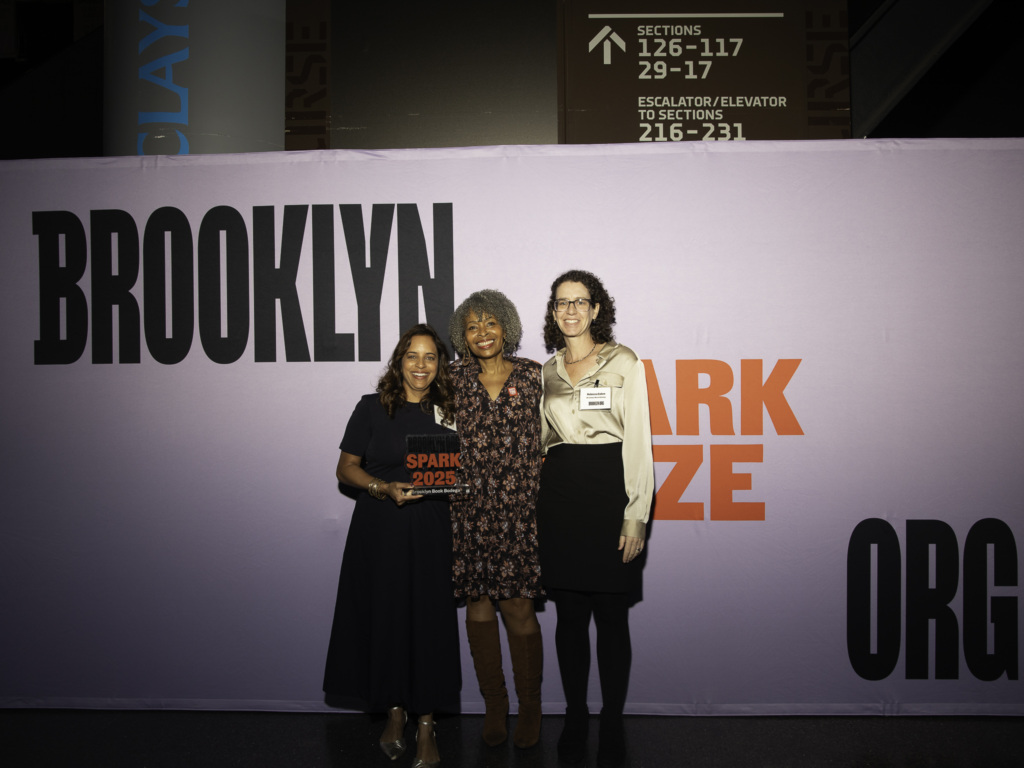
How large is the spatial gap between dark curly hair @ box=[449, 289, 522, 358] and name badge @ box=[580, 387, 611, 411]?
447 mm

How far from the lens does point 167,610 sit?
10.1 feet

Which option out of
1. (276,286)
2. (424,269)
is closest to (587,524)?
(424,269)

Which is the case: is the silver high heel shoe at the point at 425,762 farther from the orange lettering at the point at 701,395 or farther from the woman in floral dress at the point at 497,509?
→ the orange lettering at the point at 701,395

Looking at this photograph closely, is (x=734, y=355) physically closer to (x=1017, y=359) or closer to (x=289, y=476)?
(x=1017, y=359)

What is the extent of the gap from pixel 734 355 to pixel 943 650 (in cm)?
167

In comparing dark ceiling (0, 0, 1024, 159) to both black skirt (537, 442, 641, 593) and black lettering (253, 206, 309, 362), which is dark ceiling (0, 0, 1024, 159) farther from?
black skirt (537, 442, 641, 593)

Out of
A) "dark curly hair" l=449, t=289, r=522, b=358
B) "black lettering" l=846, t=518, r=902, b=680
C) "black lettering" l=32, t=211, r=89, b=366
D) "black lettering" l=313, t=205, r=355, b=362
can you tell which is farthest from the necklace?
"black lettering" l=32, t=211, r=89, b=366

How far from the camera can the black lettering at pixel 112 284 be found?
10.3 ft

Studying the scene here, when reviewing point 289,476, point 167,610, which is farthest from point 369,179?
point 167,610

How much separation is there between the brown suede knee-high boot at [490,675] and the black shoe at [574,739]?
0.27m

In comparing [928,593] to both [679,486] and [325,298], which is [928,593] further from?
[325,298]

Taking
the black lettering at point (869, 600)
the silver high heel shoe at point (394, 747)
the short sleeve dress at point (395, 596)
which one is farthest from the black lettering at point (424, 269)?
the black lettering at point (869, 600)

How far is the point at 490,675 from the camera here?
2.64m

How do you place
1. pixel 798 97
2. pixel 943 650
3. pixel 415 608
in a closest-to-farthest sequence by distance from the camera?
pixel 415 608 → pixel 943 650 → pixel 798 97
